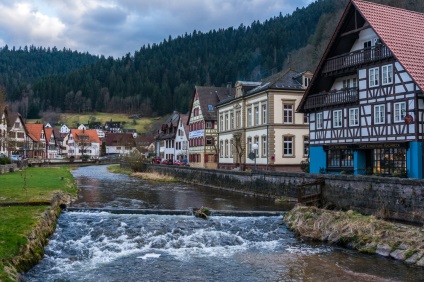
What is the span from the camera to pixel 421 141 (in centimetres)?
2878

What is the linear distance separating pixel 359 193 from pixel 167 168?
38990 mm

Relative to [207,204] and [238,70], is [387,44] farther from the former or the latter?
[238,70]

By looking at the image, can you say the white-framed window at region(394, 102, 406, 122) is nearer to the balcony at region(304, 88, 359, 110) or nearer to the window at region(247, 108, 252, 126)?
the balcony at region(304, 88, 359, 110)

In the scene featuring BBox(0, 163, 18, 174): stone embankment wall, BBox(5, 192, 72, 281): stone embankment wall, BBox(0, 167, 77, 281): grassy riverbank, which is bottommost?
BBox(5, 192, 72, 281): stone embankment wall

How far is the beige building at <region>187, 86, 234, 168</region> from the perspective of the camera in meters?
70.5

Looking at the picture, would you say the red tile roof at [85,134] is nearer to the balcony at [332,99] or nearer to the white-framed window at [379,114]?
the balcony at [332,99]

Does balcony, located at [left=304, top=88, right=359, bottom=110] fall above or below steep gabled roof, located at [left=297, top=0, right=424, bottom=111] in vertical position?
below

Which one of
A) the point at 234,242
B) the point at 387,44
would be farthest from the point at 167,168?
the point at 234,242

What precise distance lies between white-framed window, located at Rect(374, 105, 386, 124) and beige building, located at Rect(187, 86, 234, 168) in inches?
1471

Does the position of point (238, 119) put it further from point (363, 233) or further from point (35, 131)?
point (35, 131)

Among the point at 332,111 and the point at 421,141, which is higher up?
the point at 332,111

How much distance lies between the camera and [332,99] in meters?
36.2

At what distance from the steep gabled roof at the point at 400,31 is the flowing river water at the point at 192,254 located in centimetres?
1299

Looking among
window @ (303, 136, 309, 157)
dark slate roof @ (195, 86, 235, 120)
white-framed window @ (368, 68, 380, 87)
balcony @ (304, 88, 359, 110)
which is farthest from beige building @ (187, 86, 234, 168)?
white-framed window @ (368, 68, 380, 87)
